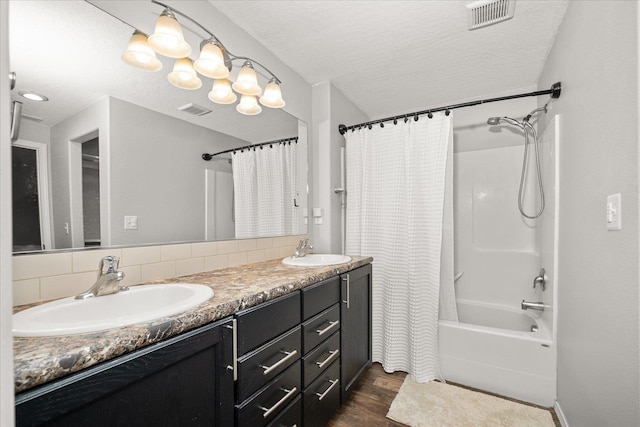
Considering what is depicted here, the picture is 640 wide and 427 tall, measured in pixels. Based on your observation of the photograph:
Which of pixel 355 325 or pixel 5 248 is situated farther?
pixel 355 325

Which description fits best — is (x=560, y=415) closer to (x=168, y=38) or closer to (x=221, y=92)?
(x=221, y=92)

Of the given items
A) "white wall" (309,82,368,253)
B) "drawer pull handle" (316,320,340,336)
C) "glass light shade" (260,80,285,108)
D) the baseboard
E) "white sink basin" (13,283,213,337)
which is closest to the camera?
"white sink basin" (13,283,213,337)

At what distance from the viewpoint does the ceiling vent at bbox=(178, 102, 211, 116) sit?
4.65ft

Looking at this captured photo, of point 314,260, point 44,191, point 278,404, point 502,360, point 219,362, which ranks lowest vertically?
point 502,360

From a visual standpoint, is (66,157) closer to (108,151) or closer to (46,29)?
(108,151)

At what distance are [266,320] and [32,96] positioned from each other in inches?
45.3

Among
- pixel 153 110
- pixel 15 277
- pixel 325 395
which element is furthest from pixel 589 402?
pixel 153 110

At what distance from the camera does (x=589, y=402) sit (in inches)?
47.1

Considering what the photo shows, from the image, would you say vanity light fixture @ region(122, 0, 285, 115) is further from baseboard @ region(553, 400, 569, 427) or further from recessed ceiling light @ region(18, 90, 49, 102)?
baseboard @ region(553, 400, 569, 427)

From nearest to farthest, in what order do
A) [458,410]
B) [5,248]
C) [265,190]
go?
[5,248]
[458,410]
[265,190]

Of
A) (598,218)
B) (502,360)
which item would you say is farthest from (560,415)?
(598,218)

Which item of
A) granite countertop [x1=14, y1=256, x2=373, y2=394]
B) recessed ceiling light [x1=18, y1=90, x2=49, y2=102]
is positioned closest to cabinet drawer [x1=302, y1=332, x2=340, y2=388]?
granite countertop [x1=14, y1=256, x2=373, y2=394]

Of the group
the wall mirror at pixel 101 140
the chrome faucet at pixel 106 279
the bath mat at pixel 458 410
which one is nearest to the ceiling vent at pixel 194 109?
the wall mirror at pixel 101 140

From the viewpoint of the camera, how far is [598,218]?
3.77 feet
